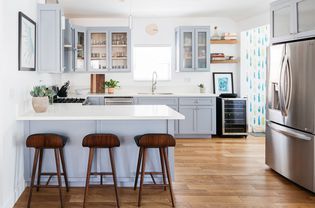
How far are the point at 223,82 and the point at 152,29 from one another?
1937mm

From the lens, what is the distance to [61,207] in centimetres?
336

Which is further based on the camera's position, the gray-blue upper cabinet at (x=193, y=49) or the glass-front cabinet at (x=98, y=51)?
the gray-blue upper cabinet at (x=193, y=49)

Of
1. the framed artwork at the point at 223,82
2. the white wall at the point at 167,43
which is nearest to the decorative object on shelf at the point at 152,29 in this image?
the white wall at the point at 167,43

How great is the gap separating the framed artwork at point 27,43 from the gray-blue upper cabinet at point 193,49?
371cm

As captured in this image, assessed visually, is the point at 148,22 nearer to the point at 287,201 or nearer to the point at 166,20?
the point at 166,20

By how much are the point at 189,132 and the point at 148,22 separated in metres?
2.53

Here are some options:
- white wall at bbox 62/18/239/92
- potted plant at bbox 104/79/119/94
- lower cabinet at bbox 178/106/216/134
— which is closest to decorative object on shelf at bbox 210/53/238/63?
white wall at bbox 62/18/239/92

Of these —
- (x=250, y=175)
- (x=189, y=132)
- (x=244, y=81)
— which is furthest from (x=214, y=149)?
(x=244, y=81)

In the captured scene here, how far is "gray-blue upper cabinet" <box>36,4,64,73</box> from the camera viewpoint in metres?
4.37

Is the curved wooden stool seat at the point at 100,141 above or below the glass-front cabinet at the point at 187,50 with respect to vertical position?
below

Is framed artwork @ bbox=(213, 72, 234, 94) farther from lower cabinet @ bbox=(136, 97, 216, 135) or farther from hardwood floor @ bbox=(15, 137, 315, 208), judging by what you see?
hardwood floor @ bbox=(15, 137, 315, 208)

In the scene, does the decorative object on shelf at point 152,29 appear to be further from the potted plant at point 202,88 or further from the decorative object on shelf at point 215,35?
the potted plant at point 202,88

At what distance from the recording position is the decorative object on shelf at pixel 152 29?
7492 mm

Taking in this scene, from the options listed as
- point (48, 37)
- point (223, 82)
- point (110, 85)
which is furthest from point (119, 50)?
point (48, 37)
